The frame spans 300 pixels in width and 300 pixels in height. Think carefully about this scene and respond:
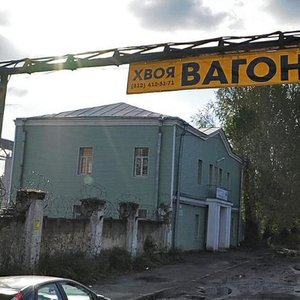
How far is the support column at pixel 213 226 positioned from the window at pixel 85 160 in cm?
746

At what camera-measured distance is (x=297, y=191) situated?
35.1 m

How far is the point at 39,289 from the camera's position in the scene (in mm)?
6199

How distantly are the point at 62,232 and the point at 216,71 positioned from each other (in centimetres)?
740

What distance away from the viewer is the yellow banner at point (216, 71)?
1129 cm

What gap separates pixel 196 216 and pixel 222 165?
6330 mm

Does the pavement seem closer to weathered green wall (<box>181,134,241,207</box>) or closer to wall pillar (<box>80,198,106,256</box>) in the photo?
wall pillar (<box>80,198,106,256</box>)

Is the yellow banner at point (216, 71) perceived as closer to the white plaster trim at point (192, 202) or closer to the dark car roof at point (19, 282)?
the dark car roof at point (19, 282)

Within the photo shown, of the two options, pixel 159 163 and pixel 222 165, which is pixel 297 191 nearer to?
pixel 222 165

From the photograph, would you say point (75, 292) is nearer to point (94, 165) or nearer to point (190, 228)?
point (94, 165)

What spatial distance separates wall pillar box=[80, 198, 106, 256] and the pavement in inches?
52.7

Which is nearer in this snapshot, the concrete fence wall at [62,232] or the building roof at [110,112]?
the concrete fence wall at [62,232]

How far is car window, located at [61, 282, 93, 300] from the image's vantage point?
22.0ft

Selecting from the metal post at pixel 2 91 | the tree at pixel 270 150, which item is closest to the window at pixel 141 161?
the tree at pixel 270 150

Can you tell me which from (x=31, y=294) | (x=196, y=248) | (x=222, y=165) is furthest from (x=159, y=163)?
(x=31, y=294)
